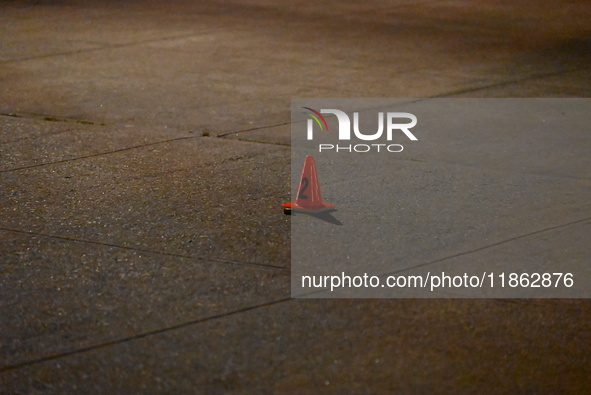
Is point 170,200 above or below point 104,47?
below

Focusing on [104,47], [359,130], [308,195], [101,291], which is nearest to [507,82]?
[359,130]

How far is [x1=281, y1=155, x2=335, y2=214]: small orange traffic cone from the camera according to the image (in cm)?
570

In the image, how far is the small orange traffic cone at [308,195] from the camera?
5.70 metres

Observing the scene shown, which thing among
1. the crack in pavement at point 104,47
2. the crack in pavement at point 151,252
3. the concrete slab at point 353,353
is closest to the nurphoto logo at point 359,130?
the crack in pavement at point 151,252

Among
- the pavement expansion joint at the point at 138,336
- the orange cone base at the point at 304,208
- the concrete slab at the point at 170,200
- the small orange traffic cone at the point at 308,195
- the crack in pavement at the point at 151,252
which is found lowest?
the pavement expansion joint at the point at 138,336

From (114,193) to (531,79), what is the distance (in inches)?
215

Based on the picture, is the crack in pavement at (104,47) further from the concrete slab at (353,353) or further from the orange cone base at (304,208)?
the concrete slab at (353,353)

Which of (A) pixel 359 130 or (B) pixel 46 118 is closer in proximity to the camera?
(A) pixel 359 130

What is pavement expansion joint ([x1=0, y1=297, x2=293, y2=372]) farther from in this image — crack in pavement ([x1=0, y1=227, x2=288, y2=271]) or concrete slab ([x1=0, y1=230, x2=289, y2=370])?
crack in pavement ([x1=0, y1=227, x2=288, y2=271])

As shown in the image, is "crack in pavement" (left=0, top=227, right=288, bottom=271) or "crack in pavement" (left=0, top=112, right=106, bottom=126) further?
"crack in pavement" (left=0, top=112, right=106, bottom=126)

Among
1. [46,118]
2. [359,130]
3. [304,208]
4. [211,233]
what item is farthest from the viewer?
[46,118]

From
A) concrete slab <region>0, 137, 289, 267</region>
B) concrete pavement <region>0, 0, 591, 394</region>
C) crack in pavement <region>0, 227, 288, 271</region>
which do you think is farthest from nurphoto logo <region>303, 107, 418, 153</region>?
crack in pavement <region>0, 227, 288, 271</region>

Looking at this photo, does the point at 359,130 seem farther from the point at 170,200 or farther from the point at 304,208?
the point at 170,200

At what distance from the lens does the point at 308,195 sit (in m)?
5.71
